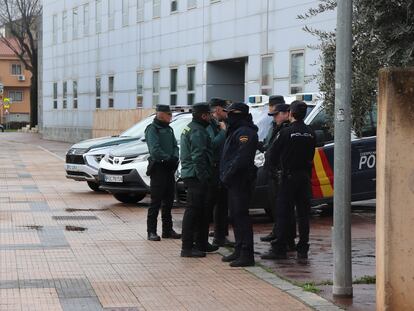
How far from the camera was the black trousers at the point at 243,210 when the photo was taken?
29.7 ft

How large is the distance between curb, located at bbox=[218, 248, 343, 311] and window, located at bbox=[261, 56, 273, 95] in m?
17.1

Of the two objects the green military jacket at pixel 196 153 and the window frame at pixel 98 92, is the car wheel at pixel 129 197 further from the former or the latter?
the window frame at pixel 98 92

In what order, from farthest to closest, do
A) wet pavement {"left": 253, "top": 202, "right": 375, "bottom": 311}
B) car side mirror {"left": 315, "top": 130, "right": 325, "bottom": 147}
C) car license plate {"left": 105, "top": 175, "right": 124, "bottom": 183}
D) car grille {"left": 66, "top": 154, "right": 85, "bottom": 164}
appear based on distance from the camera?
1. car grille {"left": 66, "top": 154, "right": 85, "bottom": 164}
2. car license plate {"left": 105, "top": 175, "right": 124, "bottom": 183}
3. car side mirror {"left": 315, "top": 130, "right": 325, "bottom": 147}
4. wet pavement {"left": 253, "top": 202, "right": 375, "bottom": 311}

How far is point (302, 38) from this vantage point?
23.8 meters

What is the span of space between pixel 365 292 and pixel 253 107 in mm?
6572

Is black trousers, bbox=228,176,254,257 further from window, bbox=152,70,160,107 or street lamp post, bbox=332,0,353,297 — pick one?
window, bbox=152,70,160,107

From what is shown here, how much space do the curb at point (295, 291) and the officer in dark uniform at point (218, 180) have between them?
148 centimetres

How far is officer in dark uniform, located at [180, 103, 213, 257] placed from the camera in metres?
9.60

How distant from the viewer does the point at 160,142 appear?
11008 millimetres

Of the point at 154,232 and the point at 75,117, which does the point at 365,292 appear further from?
the point at 75,117

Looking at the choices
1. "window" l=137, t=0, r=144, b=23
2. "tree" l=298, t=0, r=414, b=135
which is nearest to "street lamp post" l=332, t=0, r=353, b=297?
"tree" l=298, t=0, r=414, b=135

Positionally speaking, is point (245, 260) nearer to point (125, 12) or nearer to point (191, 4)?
point (191, 4)

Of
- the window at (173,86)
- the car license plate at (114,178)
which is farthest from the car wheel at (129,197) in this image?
the window at (173,86)

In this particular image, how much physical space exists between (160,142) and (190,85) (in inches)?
823
